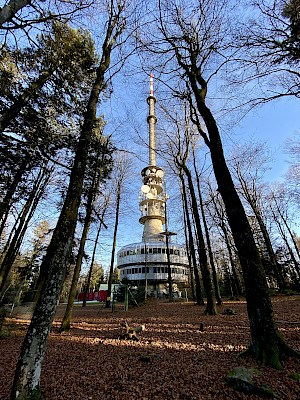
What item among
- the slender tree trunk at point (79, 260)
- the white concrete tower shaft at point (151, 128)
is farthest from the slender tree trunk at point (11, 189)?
the white concrete tower shaft at point (151, 128)

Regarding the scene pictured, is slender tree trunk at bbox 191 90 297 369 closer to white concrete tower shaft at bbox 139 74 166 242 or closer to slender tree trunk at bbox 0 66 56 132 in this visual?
slender tree trunk at bbox 0 66 56 132

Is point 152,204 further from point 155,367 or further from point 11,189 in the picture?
point 155,367

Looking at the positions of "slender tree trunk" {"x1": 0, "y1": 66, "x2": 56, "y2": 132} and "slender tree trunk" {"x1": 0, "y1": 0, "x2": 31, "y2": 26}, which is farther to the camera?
"slender tree trunk" {"x1": 0, "y1": 66, "x2": 56, "y2": 132}

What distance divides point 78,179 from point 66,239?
4.06 ft

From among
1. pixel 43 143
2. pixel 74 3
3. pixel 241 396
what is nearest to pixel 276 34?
pixel 74 3

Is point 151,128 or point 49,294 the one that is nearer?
point 49,294

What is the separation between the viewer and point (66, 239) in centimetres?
371

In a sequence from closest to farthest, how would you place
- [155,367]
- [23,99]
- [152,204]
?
[155,367] < [23,99] < [152,204]

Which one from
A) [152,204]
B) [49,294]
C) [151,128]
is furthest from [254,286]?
[151,128]

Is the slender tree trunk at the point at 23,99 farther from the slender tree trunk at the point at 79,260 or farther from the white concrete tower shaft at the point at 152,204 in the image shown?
the white concrete tower shaft at the point at 152,204

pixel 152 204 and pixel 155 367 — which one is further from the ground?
pixel 152 204

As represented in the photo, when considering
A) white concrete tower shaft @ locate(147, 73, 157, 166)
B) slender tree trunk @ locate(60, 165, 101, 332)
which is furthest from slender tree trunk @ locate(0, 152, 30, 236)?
white concrete tower shaft @ locate(147, 73, 157, 166)

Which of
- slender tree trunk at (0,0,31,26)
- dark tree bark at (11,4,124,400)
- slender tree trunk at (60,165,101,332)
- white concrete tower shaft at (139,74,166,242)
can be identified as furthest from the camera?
white concrete tower shaft at (139,74,166,242)

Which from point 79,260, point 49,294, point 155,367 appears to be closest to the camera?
point 49,294
